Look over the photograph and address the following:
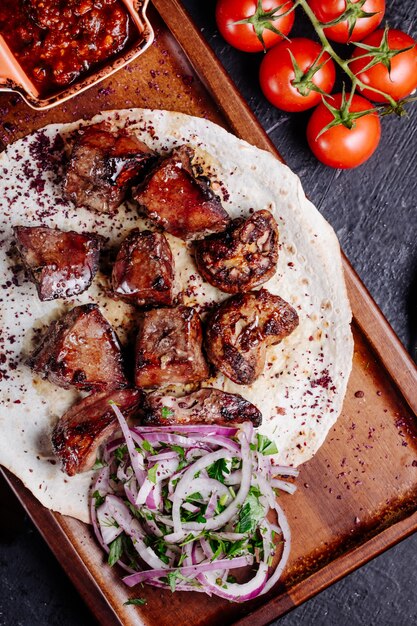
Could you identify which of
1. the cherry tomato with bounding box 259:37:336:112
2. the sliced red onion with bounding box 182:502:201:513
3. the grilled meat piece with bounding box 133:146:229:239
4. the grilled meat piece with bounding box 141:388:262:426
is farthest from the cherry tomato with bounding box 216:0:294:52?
the sliced red onion with bounding box 182:502:201:513

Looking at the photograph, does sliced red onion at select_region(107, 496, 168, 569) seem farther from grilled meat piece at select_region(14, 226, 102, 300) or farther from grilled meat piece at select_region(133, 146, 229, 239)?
grilled meat piece at select_region(133, 146, 229, 239)

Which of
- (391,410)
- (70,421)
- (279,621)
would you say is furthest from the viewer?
(279,621)

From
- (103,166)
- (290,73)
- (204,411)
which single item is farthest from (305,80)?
(204,411)

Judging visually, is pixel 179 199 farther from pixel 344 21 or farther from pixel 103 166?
pixel 344 21

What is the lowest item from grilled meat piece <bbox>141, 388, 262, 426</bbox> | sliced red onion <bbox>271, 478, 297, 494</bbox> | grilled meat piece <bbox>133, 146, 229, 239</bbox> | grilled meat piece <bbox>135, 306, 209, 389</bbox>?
sliced red onion <bbox>271, 478, 297, 494</bbox>

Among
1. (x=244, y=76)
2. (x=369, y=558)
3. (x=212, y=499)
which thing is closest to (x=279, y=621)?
(x=369, y=558)

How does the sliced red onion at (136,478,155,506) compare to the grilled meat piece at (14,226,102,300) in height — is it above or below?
below

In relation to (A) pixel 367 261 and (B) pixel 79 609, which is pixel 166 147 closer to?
(A) pixel 367 261
